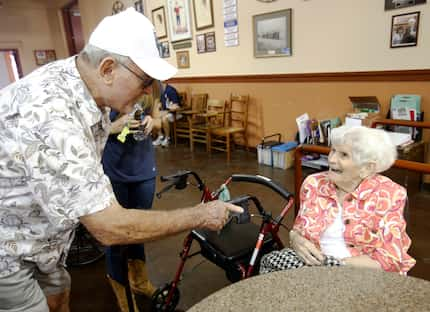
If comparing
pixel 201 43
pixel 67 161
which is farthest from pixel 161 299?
pixel 201 43

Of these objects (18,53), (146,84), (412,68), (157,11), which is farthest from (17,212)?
(18,53)

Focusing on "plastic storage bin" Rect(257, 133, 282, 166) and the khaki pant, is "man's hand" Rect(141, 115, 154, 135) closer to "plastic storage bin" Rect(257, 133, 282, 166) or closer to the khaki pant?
the khaki pant

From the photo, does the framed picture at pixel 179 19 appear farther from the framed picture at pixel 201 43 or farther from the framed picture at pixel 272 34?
the framed picture at pixel 272 34

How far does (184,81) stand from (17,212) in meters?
5.30

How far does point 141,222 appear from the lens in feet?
3.05

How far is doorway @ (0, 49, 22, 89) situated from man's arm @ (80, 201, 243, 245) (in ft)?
33.4

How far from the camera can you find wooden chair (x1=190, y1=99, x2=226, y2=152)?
5043 millimetres

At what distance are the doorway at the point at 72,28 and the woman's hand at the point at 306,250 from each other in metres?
9.74

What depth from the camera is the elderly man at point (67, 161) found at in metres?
0.81

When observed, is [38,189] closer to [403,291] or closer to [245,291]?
[245,291]

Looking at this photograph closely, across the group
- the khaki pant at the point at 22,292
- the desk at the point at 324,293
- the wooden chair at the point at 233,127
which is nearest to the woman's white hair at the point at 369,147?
the desk at the point at 324,293

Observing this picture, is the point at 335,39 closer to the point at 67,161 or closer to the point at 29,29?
the point at 67,161

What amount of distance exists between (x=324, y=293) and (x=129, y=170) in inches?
46.0

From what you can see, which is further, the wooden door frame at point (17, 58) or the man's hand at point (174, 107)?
the wooden door frame at point (17, 58)
